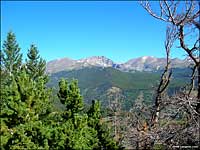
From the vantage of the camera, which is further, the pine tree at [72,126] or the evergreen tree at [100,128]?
the evergreen tree at [100,128]

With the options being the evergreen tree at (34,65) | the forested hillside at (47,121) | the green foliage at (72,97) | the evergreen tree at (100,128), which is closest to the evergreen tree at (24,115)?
the forested hillside at (47,121)

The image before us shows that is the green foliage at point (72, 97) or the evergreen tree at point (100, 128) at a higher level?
the green foliage at point (72, 97)

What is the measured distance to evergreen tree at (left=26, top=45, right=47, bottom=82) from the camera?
38666 millimetres

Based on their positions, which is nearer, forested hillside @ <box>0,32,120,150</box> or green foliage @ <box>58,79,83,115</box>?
forested hillside @ <box>0,32,120,150</box>

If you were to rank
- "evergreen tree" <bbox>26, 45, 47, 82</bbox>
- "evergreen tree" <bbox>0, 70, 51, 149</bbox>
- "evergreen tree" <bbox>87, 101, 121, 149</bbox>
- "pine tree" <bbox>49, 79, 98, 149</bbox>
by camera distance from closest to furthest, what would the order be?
"pine tree" <bbox>49, 79, 98, 149</bbox> → "evergreen tree" <bbox>0, 70, 51, 149</bbox> → "evergreen tree" <bbox>87, 101, 121, 149</bbox> → "evergreen tree" <bbox>26, 45, 47, 82</bbox>

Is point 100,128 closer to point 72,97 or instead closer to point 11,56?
point 72,97

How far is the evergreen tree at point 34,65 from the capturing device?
38666 mm

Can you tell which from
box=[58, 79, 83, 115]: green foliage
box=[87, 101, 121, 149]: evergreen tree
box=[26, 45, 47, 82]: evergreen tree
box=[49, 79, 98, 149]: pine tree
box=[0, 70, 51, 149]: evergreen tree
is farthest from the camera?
box=[26, 45, 47, 82]: evergreen tree

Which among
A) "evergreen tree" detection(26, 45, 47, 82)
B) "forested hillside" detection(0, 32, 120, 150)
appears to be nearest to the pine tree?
"forested hillside" detection(0, 32, 120, 150)

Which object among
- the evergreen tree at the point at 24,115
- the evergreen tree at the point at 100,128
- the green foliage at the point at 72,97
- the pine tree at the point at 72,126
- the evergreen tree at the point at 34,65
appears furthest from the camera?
the evergreen tree at the point at 34,65

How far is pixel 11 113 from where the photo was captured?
17938mm

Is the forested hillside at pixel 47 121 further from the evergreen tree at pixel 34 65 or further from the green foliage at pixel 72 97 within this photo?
the evergreen tree at pixel 34 65

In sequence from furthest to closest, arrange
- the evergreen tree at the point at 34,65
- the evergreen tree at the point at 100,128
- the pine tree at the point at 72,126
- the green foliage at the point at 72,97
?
1. the evergreen tree at the point at 34,65
2. the evergreen tree at the point at 100,128
3. the green foliage at the point at 72,97
4. the pine tree at the point at 72,126

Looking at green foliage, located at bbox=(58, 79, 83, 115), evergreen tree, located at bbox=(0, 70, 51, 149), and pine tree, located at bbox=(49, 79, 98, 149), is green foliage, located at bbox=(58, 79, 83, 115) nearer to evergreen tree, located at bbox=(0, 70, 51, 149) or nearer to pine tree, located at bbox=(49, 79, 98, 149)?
pine tree, located at bbox=(49, 79, 98, 149)
